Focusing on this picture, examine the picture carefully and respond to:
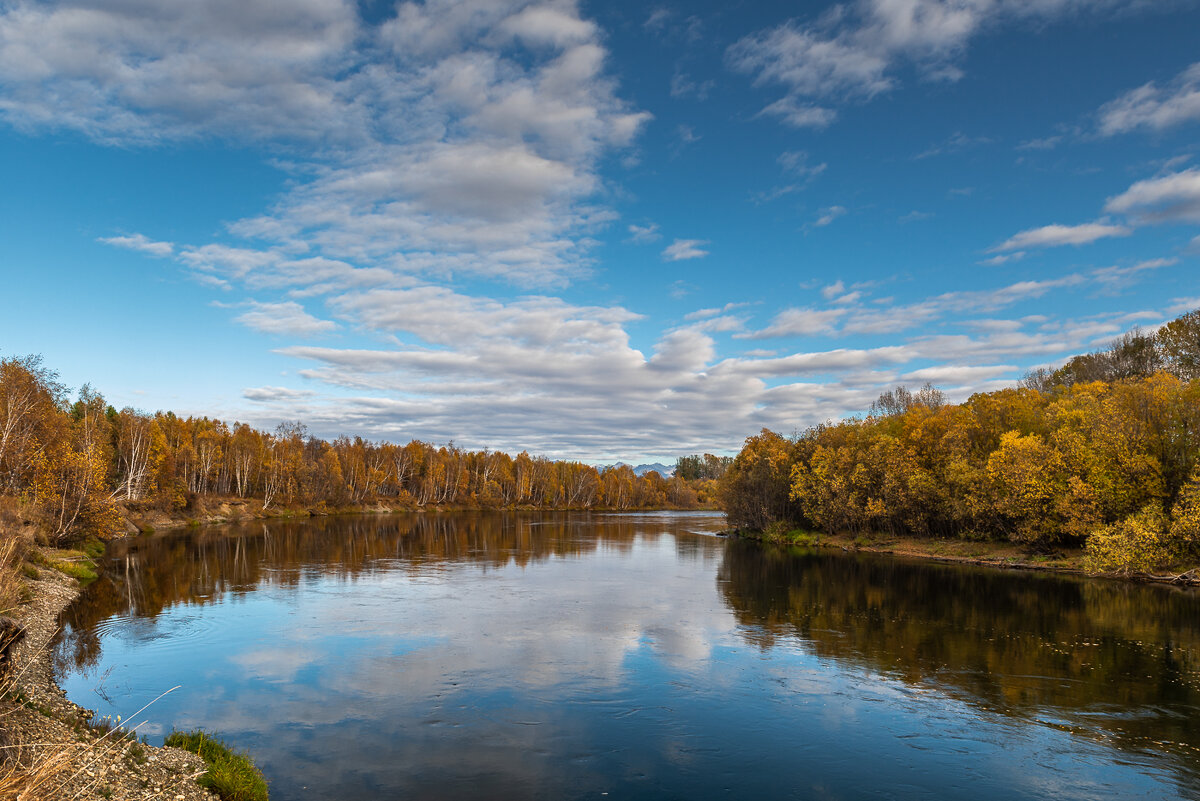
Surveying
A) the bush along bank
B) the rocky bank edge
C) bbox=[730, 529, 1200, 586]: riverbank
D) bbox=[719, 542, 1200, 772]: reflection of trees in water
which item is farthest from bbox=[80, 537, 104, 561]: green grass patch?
bbox=[730, 529, 1200, 586]: riverbank

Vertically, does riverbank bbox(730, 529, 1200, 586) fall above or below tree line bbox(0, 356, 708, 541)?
below

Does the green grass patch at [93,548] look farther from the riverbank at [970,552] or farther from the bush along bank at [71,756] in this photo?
the riverbank at [970,552]

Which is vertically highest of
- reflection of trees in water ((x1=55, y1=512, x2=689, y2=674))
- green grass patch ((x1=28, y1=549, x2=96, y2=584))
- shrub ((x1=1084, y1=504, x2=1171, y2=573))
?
shrub ((x1=1084, y1=504, x2=1171, y2=573))

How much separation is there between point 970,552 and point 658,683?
161ft

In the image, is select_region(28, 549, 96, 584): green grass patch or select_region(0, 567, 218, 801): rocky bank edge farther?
select_region(28, 549, 96, 584): green grass patch

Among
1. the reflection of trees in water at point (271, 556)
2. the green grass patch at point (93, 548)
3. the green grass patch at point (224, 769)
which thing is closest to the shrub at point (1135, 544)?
the reflection of trees in water at point (271, 556)

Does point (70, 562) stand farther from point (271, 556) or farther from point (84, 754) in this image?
point (84, 754)

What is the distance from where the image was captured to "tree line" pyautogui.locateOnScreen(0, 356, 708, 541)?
43781 mm

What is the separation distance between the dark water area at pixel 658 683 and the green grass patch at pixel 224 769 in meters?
0.64

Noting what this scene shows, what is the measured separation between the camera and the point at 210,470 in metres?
106

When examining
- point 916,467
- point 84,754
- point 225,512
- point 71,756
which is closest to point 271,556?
point 84,754

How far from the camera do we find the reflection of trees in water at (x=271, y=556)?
3196 cm

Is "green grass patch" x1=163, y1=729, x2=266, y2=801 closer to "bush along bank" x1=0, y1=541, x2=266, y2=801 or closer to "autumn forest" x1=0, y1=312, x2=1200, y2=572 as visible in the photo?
"bush along bank" x1=0, y1=541, x2=266, y2=801

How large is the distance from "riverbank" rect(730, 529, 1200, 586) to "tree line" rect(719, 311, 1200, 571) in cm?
93
